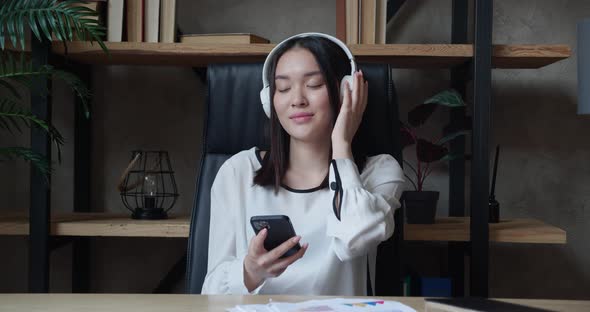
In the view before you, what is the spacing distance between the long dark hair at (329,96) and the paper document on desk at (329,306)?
50 centimetres

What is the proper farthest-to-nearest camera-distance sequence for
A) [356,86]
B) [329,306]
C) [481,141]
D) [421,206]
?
[421,206] → [481,141] → [356,86] → [329,306]

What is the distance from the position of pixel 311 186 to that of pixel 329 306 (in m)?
0.55

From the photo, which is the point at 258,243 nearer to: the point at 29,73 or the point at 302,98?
the point at 302,98

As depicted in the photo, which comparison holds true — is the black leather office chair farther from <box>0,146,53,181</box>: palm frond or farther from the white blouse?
<box>0,146,53,181</box>: palm frond

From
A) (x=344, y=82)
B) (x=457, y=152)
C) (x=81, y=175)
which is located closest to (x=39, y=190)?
(x=81, y=175)

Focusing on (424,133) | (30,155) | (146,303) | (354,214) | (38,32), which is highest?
(38,32)

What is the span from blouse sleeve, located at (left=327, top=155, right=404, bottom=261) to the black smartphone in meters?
0.14

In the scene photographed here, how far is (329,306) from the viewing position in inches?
37.7

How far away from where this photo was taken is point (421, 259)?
2385 mm

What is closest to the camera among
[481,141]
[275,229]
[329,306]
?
[329,306]

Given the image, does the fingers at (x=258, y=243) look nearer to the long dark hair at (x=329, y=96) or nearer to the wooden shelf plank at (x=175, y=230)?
the long dark hair at (x=329, y=96)

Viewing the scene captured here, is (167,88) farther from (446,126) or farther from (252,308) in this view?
(252,308)

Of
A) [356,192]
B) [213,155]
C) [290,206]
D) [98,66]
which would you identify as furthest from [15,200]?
[356,192]

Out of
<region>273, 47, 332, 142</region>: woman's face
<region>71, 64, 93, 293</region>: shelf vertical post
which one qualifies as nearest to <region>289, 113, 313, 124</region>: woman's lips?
<region>273, 47, 332, 142</region>: woman's face
